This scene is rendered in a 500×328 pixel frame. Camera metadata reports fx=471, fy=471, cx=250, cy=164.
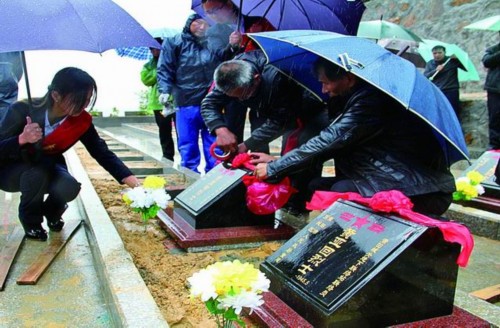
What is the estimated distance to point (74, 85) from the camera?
2.82m

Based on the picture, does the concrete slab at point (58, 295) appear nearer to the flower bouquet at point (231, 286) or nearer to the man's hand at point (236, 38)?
the flower bouquet at point (231, 286)

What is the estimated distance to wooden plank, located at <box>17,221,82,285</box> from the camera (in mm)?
2619

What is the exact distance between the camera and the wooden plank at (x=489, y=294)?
2426 millimetres

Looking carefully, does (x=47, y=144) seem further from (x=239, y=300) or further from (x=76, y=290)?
(x=239, y=300)

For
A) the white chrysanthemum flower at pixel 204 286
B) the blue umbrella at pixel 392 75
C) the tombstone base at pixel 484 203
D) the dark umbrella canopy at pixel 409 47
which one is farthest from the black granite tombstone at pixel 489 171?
the white chrysanthemum flower at pixel 204 286

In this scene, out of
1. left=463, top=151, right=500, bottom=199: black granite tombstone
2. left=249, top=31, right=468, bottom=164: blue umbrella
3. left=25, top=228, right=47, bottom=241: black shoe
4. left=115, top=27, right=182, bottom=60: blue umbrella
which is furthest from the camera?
left=115, top=27, right=182, bottom=60: blue umbrella

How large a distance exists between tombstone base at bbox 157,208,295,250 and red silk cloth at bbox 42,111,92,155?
865 mm

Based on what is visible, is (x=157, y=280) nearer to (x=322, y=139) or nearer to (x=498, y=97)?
(x=322, y=139)

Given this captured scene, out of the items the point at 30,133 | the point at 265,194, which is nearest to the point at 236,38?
the point at 265,194

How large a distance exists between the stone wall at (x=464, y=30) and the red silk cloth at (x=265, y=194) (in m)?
5.58

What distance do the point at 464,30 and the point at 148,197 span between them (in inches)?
320

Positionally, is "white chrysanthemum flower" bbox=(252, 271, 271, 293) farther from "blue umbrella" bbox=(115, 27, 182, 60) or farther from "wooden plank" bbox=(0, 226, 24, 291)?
"blue umbrella" bbox=(115, 27, 182, 60)

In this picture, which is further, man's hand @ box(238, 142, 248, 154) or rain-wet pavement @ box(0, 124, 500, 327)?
man's hand @ box(238, 142, 248, 154)

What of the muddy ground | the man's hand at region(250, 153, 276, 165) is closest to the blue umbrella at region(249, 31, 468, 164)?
the man's hand at region(250, 153, 276, 165)
